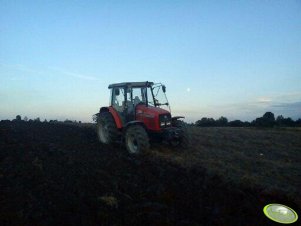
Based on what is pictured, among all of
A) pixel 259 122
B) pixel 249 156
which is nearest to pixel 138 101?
pixel 249 156

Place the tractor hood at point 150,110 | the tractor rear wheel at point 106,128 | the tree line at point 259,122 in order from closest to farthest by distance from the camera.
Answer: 1. the tractor hood at point 150,110
2. the tractor rear wheel at point 106,128
3. the tree line at point 259,122

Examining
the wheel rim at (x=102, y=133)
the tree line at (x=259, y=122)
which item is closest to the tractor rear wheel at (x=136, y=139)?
the wheel rim at (x=102, y=133)

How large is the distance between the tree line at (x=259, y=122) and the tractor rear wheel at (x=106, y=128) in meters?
13.7

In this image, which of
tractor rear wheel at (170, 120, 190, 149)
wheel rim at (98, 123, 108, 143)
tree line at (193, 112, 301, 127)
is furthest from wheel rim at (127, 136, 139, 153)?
tree line at (193, 112, 301, 127)

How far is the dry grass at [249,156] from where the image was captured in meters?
9.36

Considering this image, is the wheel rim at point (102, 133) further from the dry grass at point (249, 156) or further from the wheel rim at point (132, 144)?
the dry grass at point (249, 156)

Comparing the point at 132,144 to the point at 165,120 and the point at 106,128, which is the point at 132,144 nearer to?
the point at 165,120

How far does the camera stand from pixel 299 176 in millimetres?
10188

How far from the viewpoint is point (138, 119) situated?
41.0 feet

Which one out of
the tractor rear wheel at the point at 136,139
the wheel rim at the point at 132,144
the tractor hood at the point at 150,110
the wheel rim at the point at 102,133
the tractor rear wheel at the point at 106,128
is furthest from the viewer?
the wheel rim at the point at 102,133

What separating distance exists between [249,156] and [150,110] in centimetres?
433

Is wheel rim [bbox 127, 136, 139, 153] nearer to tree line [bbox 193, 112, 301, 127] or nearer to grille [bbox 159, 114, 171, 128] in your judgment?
grille [bbox 159, 114, 171, 128]

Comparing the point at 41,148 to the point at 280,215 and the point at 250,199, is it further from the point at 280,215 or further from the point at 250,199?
the point at 280,215

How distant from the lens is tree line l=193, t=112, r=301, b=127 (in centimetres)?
2478
